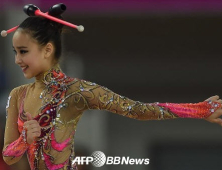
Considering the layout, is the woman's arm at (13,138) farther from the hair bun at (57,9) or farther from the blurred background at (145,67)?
the blurred background at (145,67)

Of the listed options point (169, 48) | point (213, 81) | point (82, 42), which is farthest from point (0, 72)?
point (213, 81)

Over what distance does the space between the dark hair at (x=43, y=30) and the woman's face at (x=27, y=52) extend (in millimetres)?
21

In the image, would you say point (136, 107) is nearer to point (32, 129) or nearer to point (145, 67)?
point (32, 129)

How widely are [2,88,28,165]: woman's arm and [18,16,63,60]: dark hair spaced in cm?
27

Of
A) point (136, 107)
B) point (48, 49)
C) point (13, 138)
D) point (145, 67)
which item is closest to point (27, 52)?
point (48, 49)

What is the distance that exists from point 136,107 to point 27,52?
1.52ft

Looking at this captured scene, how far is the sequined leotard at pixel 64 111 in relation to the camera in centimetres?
202

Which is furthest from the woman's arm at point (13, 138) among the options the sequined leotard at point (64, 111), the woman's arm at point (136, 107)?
the woman's arm at point (136, 107)

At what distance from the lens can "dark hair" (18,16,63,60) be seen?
202cm

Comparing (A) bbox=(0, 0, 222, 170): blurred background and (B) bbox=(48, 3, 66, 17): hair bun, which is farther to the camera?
(A) bbox=(0, 0, 222, 170): blurred background

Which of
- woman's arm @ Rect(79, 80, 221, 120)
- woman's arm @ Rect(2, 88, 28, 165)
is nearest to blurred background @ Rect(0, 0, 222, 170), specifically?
woman's arm @ Rect(2, 88, 28, 165)

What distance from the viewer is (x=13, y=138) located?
2.08 meters

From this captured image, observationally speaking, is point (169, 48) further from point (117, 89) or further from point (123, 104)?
point (123, 104)

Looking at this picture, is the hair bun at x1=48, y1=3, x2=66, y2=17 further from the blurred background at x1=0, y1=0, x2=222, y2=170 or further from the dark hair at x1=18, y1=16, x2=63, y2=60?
the blurred background at x1=0, y1=0, x2=222, y2=170
